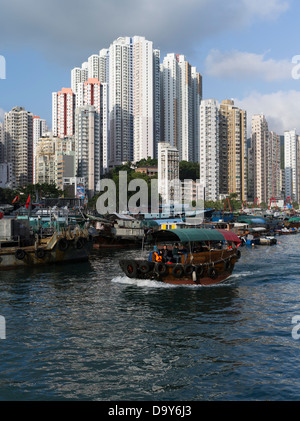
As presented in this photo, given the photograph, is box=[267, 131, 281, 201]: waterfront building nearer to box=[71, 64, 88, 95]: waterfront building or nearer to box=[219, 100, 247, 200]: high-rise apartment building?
box=[219, 100, 247, 200]: high-rise apartment building

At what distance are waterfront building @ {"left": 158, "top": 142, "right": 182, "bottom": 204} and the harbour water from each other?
100039 mm

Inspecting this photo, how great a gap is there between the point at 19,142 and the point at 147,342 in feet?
544

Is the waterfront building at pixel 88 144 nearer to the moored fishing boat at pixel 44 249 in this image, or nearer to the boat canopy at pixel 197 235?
the moored fishing boat at pixel 44 249

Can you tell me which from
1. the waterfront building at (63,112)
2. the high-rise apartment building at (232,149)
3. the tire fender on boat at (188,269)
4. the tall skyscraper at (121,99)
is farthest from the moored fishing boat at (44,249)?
the waterfront building at (63,112)

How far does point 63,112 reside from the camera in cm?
16775

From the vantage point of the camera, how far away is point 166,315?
65.1 feet

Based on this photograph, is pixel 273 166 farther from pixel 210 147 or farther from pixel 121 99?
pixel 121 99

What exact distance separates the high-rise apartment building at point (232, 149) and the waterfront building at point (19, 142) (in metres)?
76.2

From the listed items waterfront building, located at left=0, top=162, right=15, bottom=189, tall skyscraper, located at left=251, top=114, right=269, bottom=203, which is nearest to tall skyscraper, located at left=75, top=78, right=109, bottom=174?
waterfront building, located at left=0, top=162, right=15, bottom=189

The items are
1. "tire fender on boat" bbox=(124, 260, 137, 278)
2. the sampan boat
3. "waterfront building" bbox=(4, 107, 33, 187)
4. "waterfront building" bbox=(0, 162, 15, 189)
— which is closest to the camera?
the sampan boat

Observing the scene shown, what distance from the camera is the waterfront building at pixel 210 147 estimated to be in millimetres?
138375

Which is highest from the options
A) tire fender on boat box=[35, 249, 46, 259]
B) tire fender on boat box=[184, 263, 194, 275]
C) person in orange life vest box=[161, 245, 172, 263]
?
person in orange life vest box=[161, 245, 172, 263]

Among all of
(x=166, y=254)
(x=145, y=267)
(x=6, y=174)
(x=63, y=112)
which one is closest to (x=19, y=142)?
(x=6, y=174)

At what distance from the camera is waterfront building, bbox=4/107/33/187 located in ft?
550
